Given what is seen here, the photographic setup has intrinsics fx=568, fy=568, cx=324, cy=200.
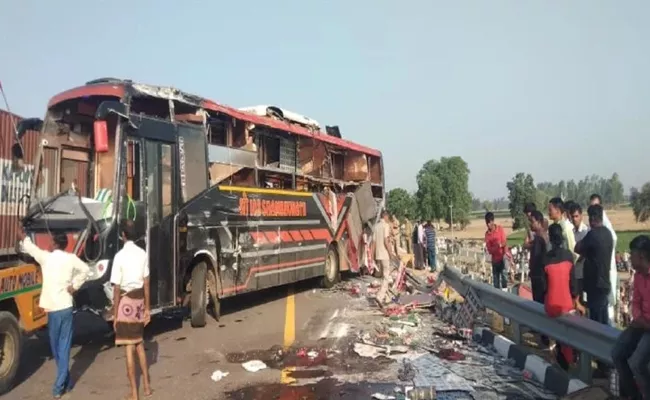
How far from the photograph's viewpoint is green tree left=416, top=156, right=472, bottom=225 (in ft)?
280

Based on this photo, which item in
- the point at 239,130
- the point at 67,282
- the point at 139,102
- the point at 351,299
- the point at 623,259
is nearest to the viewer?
the point at 67,282

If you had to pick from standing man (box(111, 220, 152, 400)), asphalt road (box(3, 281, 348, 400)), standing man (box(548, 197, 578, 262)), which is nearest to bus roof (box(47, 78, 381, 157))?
standing man (box(111, 220, 152, 400))

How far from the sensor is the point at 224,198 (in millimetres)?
9945

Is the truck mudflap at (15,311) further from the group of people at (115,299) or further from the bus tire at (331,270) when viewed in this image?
the bus tire at (331,270)

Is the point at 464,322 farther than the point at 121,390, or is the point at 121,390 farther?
the point at 464,322

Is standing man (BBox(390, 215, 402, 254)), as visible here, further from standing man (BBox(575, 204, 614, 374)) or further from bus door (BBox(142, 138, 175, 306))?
standing man (BBox(575, 204, 614, 374))

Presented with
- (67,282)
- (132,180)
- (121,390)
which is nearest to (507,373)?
(121,390)

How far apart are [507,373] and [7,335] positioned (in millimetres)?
5608

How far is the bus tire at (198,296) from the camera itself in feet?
30.6

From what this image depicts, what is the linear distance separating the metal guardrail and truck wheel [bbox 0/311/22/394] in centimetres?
587

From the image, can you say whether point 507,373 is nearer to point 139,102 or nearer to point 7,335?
point 7,335

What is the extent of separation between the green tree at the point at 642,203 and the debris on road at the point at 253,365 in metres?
71.1

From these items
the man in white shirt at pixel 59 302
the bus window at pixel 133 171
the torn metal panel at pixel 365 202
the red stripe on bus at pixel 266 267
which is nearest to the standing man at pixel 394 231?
the torn metal panel at pixel 365 202

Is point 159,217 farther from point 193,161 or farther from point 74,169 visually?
point 74,169
